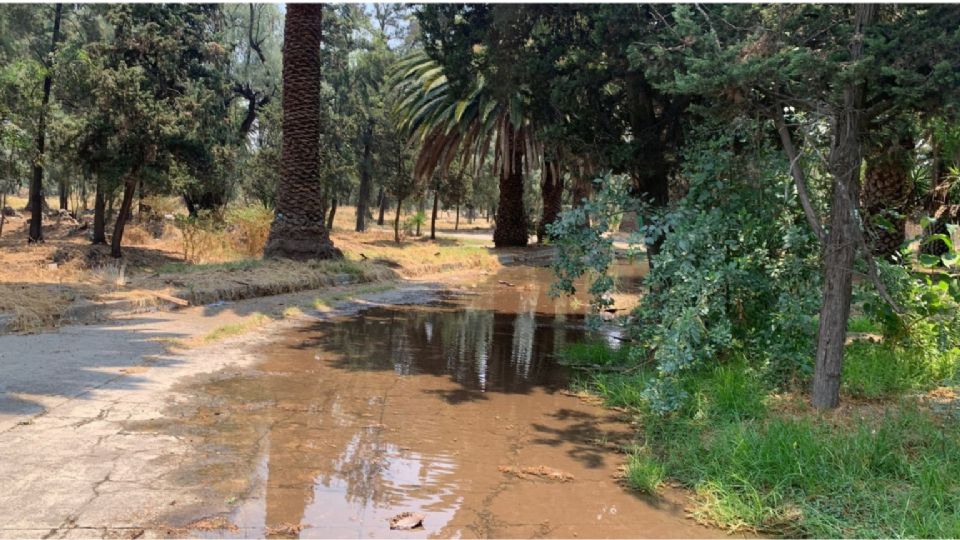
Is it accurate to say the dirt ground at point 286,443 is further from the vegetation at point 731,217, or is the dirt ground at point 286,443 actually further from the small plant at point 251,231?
the small plant at point 251,231

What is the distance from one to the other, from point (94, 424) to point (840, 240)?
6.00 metres

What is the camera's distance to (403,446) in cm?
511

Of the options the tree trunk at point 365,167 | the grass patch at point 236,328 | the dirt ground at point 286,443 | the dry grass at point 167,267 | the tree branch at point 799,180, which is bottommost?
the dirt ground at point 286,443

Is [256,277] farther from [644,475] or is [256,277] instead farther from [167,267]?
[644,475]

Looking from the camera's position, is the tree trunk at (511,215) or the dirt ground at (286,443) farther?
the tree trunk at (511,215)

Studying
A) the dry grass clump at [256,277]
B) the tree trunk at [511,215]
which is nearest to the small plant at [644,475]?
the dry grass clump at [256,277]

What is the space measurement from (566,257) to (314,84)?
33.1 ft

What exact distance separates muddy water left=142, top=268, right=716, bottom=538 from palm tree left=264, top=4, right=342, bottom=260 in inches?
271

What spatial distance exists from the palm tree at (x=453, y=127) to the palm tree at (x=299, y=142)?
7.10 m

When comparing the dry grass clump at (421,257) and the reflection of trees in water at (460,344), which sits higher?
the dry grass clump at (421,257)

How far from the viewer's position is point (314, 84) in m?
15.5

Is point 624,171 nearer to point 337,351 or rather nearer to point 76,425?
point 337,351

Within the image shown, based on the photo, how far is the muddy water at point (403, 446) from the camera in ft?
12.9

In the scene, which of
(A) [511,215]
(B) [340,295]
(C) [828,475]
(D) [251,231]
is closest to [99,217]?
(D) [251,231]
